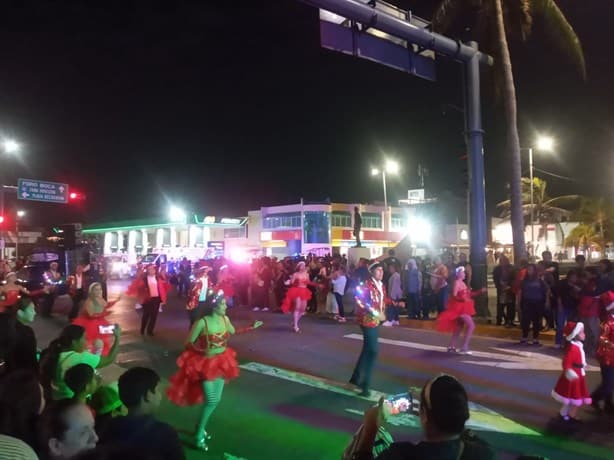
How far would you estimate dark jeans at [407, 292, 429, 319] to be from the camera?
14.4 meters

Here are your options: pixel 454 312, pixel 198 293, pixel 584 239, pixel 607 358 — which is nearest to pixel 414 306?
pixel 454 312

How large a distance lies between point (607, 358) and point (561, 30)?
1277 centimetres

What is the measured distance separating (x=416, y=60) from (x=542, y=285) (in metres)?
5.67

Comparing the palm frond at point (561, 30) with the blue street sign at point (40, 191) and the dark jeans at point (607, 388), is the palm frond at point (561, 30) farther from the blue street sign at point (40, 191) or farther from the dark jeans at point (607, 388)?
the blue street sign at point (40, 191)

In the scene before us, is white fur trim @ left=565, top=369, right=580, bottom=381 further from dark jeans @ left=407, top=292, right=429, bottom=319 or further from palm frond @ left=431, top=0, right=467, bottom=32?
palm frond @ left=431, top=0, right=467, bottom=32

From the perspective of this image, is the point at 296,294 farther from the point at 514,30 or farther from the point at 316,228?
the point at 316,228

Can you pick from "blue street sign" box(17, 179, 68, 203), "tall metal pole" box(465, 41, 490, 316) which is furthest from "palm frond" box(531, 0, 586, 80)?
"blue street sign" box(17, 179, 68, 203)

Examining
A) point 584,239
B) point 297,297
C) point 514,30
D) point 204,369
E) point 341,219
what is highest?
point 514,30

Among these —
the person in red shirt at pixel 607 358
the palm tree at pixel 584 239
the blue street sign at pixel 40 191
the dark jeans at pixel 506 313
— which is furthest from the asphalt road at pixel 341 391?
the palm tree at pixel 584 239

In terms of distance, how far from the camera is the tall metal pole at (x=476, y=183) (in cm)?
1323

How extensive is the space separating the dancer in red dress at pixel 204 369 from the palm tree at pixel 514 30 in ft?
37.2

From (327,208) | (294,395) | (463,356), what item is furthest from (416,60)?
(327,208)

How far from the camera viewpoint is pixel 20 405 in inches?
112

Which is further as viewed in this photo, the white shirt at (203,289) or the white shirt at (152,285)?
the white shirt at (152,285)
